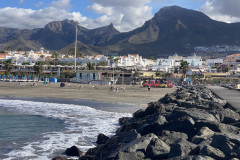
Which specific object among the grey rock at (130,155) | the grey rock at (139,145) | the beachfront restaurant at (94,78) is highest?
the beachfront restaurant at (94,78)

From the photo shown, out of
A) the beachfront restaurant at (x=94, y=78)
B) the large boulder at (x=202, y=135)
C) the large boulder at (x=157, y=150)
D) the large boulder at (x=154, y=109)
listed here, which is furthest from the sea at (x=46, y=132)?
the beachfront restaurant at (x=94, y=78)

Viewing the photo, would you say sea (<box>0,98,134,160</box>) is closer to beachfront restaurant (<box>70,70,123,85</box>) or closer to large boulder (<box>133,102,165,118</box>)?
large boulder (<box>133,102,165,118</box>)

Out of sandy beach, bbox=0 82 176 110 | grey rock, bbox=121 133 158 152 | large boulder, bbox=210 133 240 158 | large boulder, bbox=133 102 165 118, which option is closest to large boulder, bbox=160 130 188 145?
grey rock, bbox=121 133 158 152

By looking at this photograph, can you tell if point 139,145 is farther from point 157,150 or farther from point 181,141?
point 181,141

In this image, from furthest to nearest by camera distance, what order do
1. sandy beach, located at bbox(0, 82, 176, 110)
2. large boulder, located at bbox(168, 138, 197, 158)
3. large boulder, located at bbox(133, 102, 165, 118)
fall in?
sandy beach, located at bbox(0, 82, 176, 110) → large boulder, located at bbox(133, 102, 165, 118) → large boulder, located at bbox(168, 138, 197, 158)

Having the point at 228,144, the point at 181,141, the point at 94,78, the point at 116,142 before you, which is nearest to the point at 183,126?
the point at 116,142

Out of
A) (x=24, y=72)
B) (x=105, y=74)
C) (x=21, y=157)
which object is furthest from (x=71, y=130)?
(x=24, y=72)

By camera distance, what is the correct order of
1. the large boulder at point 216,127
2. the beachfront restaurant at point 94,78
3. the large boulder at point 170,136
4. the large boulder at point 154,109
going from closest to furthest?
the large boulder at point 170,136
the large boulder at point 216,127
the large boulder at point 154,109
the beachfront restaurant at point 94,78

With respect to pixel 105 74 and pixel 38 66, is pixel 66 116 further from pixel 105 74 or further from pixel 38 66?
pixel 38 66

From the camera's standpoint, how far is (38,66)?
247 ft

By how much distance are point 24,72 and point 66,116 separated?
214ft

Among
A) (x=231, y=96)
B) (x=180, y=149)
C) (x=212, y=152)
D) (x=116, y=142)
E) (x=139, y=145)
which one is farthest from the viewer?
(x=231, y=96)

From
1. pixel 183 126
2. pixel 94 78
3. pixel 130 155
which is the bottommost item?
pixel 130 155

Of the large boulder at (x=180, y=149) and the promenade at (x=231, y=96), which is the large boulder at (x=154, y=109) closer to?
the promenade at (x=231, y=96)
